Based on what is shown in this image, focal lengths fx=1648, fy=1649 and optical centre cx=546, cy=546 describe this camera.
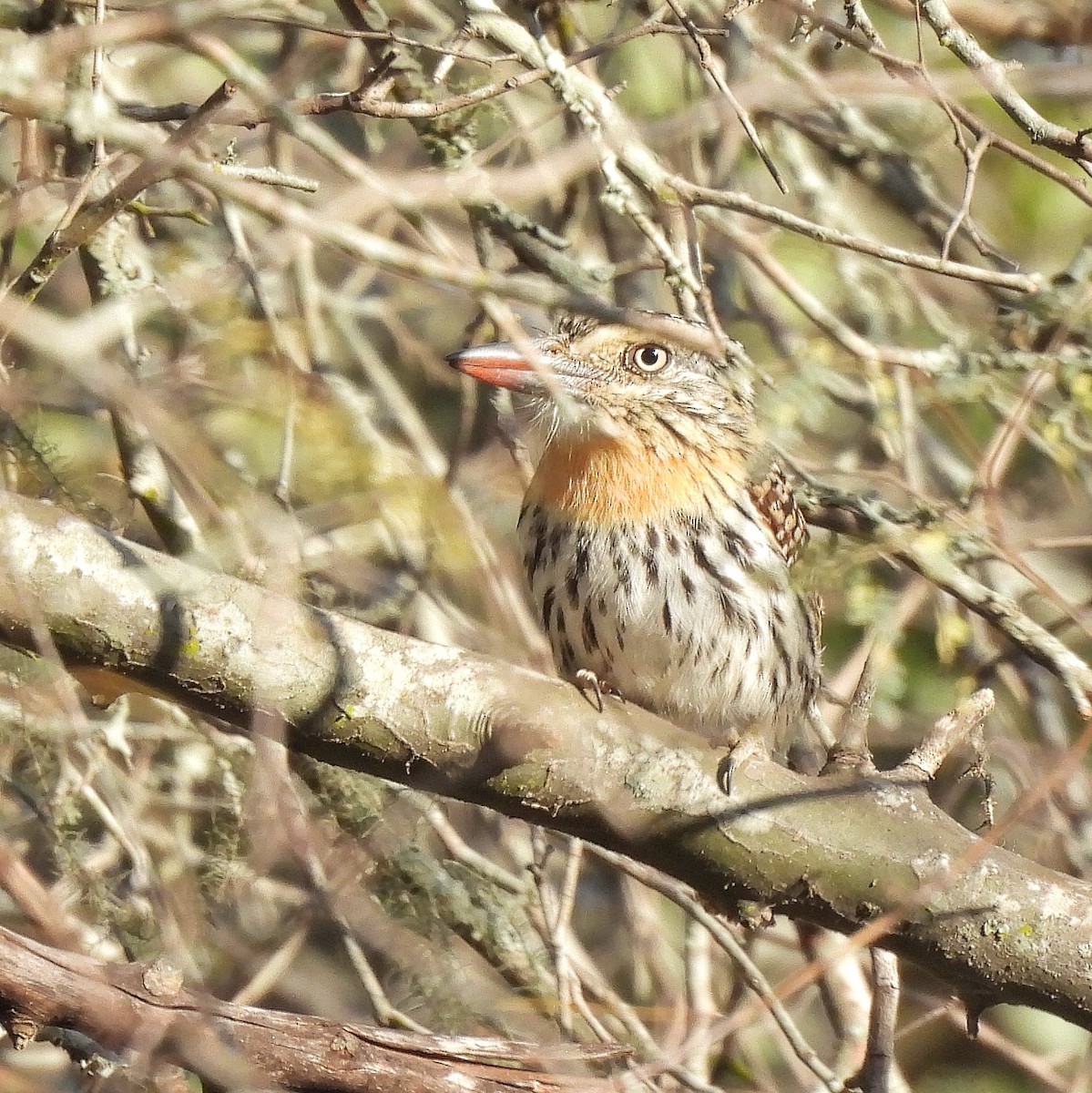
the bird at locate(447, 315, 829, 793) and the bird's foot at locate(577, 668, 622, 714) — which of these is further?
the bird at locate(447, 315, 829, 793)

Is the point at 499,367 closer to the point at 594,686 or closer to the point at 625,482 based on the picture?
the point at 625,482

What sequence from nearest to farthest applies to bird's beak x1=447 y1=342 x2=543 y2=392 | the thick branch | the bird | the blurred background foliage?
the thick branch < the blurred background foliage < bird's beak x1=447 y1=342 x2=543 y2=392 < the bird

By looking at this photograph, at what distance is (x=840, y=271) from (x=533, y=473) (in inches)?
39.1

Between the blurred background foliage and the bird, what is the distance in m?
0.14

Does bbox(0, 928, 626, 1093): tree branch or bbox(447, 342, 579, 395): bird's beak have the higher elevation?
bbox(447, 342, 579, 395): bird's beak

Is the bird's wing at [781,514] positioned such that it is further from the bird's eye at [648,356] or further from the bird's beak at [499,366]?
the bird's beak at [499,366]

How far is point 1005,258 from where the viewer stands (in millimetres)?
3643

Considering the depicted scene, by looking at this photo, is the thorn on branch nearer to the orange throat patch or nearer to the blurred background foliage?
the blurred background foliage

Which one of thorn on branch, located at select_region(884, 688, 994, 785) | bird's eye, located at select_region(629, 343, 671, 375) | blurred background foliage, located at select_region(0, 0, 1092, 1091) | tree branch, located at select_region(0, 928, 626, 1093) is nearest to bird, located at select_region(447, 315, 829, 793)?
bird's eye, located at select_region(629, 343, 671, 375)

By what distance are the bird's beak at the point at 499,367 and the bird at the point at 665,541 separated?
0.02 metres

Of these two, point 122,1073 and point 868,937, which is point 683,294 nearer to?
point 868,937

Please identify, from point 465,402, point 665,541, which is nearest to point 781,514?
point 665,541

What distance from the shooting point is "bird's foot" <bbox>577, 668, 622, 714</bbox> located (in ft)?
9.87

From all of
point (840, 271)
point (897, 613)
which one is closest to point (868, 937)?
point (897, 613)
